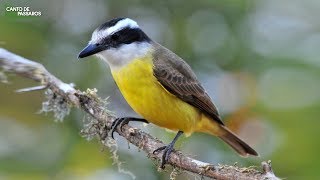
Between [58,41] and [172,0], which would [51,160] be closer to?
[58,41]

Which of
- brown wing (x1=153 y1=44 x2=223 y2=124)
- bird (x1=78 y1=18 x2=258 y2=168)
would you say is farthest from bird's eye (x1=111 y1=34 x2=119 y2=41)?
brown wing (x1=153 y1=44 x2=223 y2=124)

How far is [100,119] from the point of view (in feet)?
12.2

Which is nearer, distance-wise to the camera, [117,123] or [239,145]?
[117,123]

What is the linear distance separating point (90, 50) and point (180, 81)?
602 millimetres

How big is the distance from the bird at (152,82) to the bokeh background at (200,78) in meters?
0.25

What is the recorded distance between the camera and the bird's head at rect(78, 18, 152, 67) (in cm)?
388

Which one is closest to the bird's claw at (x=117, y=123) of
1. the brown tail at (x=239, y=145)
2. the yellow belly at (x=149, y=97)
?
the yellow belly at (x=149, y=97)

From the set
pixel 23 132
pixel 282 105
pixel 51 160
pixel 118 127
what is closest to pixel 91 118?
pixel 118 127

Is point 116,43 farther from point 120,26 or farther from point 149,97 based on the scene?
point 149,97

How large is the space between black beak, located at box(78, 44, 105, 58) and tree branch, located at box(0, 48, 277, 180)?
0.70ft

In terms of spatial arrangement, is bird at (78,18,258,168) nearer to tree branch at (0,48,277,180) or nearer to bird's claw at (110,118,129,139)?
bird's claw at (110,118,129,139)

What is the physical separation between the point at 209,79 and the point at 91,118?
1.26 meters

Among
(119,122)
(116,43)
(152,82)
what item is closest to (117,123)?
(119,122)

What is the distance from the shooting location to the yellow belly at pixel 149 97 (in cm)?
387
